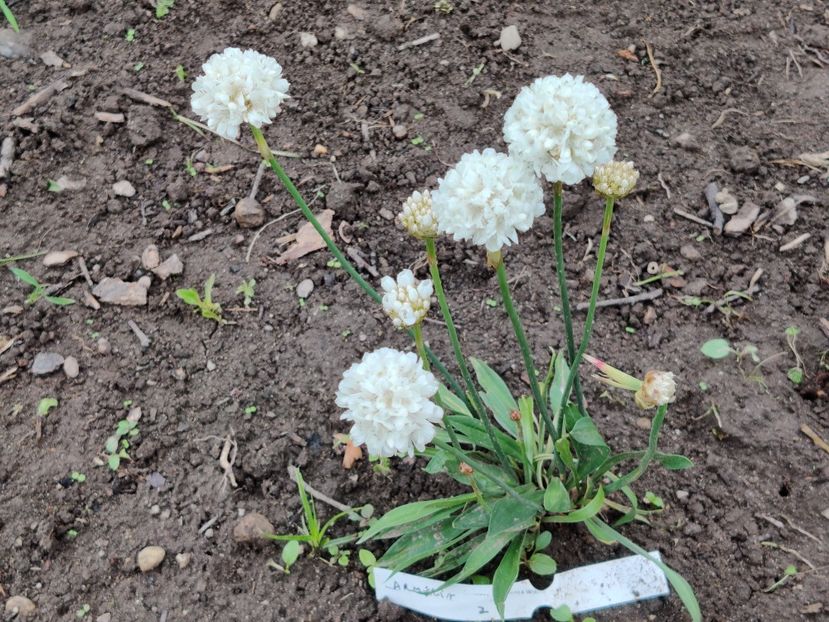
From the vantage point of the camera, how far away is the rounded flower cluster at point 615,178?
1685mm

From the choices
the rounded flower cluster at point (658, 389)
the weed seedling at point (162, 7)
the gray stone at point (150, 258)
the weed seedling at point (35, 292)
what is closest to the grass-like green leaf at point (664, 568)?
the rounded flower cluster at point (658, 389)

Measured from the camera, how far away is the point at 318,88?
3625 millimetres

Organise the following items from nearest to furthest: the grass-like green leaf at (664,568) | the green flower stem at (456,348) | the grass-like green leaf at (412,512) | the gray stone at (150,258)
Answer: the green flower stem at (456,348) < the grass-like green leaf at (664,568) < the grass-like green leaf at (412,512) < the gray stone at (150,258)

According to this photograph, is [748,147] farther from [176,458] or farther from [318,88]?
[176,458]

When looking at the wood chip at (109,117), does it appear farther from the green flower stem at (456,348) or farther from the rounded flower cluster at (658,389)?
the rounded flower cluster at (658,389)

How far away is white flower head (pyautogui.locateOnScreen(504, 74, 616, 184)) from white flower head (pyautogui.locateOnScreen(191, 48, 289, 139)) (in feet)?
2.00

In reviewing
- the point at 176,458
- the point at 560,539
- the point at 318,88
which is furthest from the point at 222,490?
the point at 318,88

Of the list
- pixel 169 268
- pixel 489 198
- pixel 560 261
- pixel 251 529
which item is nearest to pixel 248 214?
pixel 169 268

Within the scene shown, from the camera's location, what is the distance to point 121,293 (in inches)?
120

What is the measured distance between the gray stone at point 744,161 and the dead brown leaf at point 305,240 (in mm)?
1779

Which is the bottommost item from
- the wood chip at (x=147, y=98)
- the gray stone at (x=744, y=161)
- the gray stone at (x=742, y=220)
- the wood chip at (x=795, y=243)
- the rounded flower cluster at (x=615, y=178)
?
the wood chip at (x=795, y=243)

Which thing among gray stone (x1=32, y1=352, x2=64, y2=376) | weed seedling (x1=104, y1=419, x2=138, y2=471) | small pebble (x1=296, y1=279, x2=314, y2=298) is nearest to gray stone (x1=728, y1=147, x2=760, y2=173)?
small pebble (x1=296, y1=279, x2=314, y2=298)

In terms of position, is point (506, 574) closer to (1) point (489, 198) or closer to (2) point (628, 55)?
(1) point (489, 198)

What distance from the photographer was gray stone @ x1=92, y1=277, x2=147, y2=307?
9.93 ft
